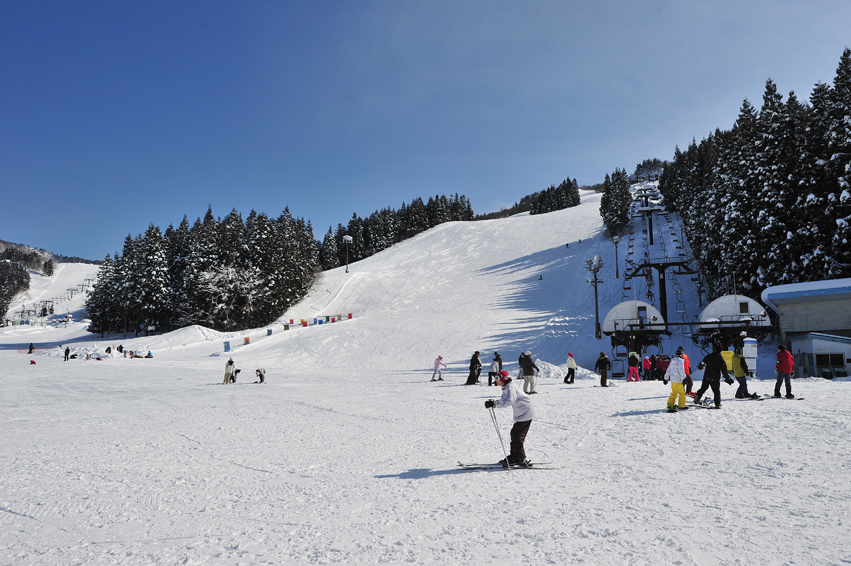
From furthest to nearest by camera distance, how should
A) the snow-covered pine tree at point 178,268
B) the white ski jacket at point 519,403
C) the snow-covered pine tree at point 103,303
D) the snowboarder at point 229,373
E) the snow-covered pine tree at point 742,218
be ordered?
the snow-covered pine tree at point 103,303
the snow-covered pine tree at point 178,268
the snow-covered pine tree at point 742,218
the snowboarder at point 229,373
the white ski jacket at point 519,403

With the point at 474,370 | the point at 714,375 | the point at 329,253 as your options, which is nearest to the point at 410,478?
the point at 714,375

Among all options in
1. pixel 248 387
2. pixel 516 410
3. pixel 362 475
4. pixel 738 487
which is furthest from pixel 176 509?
pixel 248 387

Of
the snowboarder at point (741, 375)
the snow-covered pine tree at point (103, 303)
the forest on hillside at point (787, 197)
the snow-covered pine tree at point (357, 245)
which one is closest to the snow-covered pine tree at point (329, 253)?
the snow-covered pine tree at point (357, 245)

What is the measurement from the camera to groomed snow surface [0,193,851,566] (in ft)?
16.3

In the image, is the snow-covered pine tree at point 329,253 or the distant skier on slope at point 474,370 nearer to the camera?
the distant skier on slope at point 474,370

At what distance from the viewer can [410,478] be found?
746cm

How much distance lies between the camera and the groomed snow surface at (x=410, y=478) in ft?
16.3

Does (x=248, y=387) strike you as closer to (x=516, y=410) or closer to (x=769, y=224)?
(x=516, y=410)

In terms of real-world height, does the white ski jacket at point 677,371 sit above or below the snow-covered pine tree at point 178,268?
below

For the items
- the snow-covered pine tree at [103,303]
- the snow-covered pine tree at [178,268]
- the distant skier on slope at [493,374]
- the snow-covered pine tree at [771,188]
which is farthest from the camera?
the snow-covered pine tree at [103,303]

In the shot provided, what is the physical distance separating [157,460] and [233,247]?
49846mm

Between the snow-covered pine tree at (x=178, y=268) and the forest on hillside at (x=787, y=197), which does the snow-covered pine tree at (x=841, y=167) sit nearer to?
the forest on hillside at (x=787, y=197)

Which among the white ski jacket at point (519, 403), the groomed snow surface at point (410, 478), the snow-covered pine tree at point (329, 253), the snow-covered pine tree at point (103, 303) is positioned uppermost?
the snow-covered pine tree at point (329, 253)

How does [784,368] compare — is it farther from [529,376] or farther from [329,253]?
[329,253]
